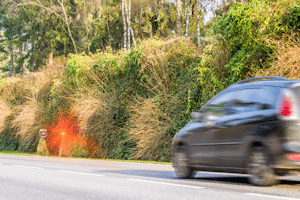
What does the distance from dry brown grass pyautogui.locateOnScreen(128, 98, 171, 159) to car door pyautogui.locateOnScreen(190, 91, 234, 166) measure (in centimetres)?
838

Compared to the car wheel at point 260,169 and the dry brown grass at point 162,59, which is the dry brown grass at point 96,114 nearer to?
the dry brown grass at point 162,59

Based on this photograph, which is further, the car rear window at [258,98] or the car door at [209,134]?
the car door at [209,134]

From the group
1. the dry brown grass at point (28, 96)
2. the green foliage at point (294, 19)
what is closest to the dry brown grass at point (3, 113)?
the dry brown grass at point (28, 96)

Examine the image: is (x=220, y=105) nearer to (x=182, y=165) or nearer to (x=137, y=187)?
(x=182, y=165)

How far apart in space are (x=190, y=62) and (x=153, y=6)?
21018 millimetres

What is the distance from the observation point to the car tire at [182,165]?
427 inches

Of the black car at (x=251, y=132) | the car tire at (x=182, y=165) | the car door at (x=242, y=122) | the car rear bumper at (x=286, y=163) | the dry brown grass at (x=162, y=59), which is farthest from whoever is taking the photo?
the dry brown grass at (x=162, y=59)

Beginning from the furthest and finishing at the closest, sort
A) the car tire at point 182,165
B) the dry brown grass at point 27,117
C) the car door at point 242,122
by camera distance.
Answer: the dry brown grass at point 27,117, the car tire at point 182,165, the car door at point 242,122

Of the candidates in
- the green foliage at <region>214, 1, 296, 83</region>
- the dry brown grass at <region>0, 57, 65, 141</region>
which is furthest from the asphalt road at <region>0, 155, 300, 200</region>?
the dry brown grass at <region>0, 57, 65, 141</region>

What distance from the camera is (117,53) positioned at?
79.8 ft

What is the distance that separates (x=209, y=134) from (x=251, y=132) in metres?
1.32

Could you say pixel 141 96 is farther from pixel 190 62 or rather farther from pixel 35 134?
pixel 35 134

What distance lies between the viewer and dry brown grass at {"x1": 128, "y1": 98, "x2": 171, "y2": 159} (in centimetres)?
1906

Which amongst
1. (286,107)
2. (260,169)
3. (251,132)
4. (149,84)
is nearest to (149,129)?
(149,84)
